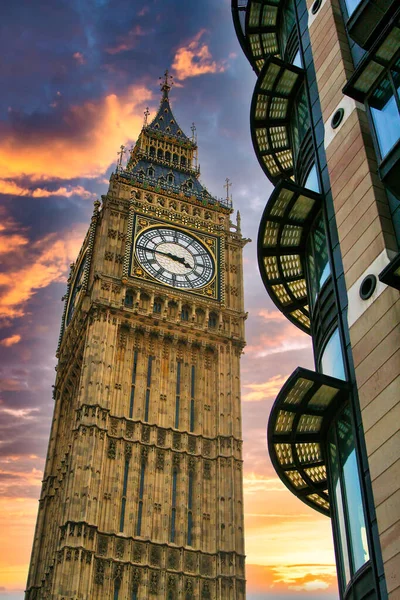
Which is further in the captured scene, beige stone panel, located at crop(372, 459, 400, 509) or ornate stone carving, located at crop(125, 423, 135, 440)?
ornate stone carving, located at crop(125, 423, 135, 440)

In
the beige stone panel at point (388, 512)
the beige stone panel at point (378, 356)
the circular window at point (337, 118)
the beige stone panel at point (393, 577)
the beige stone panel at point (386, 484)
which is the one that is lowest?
the beige stone panel at point (393, 577)

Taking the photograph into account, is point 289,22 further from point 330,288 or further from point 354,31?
point 330,288

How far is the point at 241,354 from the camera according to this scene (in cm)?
6812

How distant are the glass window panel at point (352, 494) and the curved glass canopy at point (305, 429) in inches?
29.9

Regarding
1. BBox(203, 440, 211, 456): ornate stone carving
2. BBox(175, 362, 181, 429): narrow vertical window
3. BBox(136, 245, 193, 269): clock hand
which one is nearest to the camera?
BBox(203, 440, 211, 456): ornate stone carving

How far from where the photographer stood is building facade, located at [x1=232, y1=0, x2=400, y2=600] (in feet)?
59.2

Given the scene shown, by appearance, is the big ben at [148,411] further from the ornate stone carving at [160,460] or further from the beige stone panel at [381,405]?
the beige stone panel at [381,405]

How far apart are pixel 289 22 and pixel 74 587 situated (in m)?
36.5

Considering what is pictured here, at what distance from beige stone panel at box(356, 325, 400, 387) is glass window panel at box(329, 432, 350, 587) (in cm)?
284

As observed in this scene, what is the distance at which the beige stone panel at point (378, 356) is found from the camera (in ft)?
60.2

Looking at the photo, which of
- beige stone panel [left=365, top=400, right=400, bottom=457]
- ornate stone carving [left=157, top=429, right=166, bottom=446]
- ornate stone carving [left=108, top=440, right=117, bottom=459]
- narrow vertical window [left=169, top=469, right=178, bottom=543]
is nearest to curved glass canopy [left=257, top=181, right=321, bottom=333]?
beige stone panel [left=365, top=400, right=400, bottom=457]

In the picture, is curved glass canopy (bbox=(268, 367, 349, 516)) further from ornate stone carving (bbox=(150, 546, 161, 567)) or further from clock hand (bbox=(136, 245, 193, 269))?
clock hand (bbox=(136, 245, 193, 269))

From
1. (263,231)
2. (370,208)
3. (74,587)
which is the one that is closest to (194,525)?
(74,587)

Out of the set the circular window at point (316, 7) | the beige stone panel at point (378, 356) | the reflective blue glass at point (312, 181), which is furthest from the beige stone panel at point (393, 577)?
the circular window at point (316, 7)
